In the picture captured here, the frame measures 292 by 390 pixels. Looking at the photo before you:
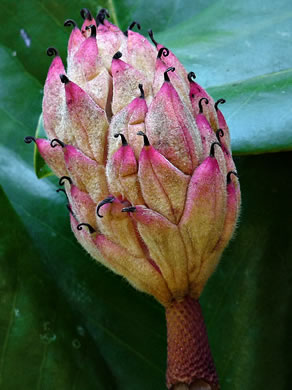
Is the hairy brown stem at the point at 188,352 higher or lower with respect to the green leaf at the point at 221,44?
lower

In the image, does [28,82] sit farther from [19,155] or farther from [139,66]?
[139,66]

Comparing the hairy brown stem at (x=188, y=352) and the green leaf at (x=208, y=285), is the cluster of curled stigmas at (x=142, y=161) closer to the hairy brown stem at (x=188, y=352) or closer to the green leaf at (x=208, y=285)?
the hairy brown stem at (x=188, y=352)

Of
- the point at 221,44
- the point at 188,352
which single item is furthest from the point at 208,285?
the point at 221,44

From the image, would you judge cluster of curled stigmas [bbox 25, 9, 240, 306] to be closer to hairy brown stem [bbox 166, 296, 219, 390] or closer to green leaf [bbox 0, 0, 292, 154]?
hairy brown stem [bbox 166, 296, 219, 390]

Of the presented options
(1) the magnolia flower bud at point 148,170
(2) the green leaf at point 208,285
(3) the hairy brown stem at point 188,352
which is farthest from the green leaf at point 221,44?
(3) the hairy brown stem at point 188,352

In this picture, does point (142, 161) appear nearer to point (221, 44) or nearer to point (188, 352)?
point (188, 352)

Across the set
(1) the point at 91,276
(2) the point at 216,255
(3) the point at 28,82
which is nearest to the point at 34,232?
(1) the point at 91,276
